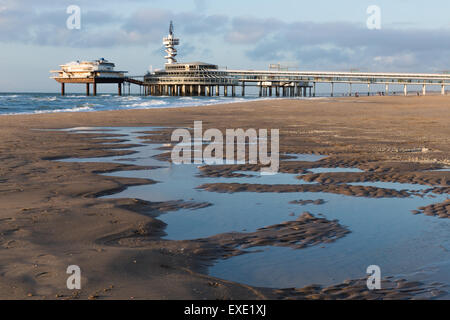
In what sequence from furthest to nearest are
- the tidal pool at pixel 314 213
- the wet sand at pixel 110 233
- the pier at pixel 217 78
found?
the pier at pixel 217 78 < the tidal pool at pixel 314 213 < the wet sand at pixel 110 233

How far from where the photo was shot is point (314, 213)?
7125mm

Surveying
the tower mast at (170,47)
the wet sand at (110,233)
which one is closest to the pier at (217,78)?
the tower mast at (170,47)

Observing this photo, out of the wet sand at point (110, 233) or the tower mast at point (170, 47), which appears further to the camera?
the tower mast at point (170, 47)

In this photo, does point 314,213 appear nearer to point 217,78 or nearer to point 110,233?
point 110,233

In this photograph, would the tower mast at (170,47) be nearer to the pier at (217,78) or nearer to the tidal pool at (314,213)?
the pier at (217,78)

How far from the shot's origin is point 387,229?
633 cm

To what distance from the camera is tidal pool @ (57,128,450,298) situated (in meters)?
4.82

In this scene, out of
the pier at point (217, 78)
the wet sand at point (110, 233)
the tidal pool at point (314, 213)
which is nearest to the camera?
the wet sand at point (110, 233)

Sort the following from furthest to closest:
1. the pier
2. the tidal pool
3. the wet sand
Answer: the pier, the tidal pool, the wet sand

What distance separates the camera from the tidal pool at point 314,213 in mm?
4820

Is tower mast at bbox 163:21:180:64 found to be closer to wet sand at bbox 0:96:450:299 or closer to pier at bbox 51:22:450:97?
pier at bbox 51:22:450:97

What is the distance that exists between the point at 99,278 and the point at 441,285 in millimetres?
2927

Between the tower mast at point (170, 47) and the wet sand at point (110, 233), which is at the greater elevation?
the tower mast at point (170, 47)

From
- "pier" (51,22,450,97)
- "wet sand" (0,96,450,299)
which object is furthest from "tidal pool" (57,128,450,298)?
"pier" (51,22,450,97)
